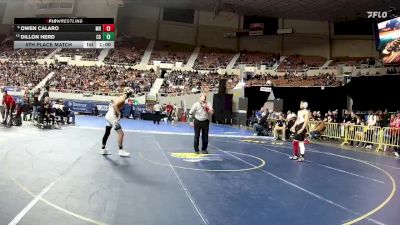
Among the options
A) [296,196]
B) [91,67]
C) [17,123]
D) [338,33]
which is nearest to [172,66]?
[91,67]

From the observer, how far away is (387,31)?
79.4 feet

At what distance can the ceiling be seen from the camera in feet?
129

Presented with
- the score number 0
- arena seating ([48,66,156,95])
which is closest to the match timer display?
the score number 0

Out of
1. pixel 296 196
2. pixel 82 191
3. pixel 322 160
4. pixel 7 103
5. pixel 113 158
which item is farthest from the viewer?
pixel 7 103

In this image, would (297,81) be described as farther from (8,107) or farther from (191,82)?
(8,107)

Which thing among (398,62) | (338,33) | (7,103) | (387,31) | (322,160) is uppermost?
(338,33)

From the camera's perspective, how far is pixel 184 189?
21.1 feet

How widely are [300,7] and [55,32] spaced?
36058 millimetres

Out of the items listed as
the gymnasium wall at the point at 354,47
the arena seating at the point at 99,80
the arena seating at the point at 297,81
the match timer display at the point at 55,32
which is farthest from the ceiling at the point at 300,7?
the match timer display at the point at 55,32

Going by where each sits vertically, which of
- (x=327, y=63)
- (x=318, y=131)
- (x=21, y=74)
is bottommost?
(x=318, y=131)

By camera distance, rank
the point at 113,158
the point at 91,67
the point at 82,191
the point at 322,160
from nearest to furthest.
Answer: the point at 82,191 → the point at 113,158 → the point at 322,160 → the point at 91,67

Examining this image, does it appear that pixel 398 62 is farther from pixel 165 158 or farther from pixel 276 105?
pixel 165 158

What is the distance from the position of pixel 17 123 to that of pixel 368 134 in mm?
14943

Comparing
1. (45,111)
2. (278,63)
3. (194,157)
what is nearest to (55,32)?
(45,111)
